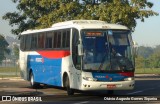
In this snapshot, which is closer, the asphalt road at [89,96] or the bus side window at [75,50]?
the asphalt road at [89,96]

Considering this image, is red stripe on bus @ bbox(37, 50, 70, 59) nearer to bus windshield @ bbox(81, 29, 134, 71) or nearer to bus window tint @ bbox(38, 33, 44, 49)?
bus window tint @ bbox(38, 33, 44, 49)

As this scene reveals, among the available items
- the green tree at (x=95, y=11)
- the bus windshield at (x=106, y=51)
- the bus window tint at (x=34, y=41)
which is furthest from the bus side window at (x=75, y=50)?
the green tree at (x=95, y=11)

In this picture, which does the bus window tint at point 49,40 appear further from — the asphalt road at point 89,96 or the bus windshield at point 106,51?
the bus windshield at point 106,51

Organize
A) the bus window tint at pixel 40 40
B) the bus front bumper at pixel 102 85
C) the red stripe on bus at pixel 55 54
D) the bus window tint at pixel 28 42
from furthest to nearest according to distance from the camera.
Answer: the bus window tint at pixel 28 42, the bus window tint at pixel 40 40, the red stripe on bus at pixel 55 54, the bus front bumper at pixel 102 85

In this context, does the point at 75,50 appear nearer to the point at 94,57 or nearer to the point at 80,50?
the point at 80,50

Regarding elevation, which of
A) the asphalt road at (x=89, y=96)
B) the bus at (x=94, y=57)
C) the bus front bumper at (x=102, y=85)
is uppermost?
the bus at (x=94, y=57)

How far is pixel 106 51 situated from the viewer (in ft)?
67.7

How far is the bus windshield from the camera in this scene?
2038cm

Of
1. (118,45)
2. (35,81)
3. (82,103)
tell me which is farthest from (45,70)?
(82,103)

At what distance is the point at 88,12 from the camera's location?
131 feet

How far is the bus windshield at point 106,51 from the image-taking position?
802 inches

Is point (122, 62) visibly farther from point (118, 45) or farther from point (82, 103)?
point (82, 103)

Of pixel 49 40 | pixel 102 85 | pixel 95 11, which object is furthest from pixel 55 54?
pixel 95 11

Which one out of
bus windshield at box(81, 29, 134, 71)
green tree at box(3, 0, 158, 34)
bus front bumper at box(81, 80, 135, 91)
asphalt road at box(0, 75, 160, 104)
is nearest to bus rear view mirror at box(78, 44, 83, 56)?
bus windshield at box(81, 29, 134, 71)
